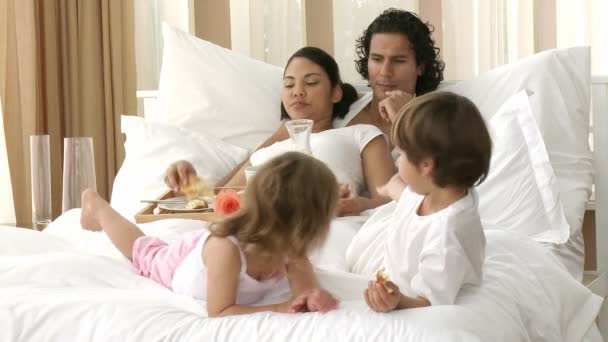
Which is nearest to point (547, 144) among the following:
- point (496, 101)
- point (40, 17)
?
point (496, 101)

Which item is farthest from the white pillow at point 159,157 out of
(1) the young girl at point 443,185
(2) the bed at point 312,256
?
(1) the young girl at point 443,185

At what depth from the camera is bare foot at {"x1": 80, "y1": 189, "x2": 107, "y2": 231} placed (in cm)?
241

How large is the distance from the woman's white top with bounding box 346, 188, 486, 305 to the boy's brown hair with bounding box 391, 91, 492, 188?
0.20 feet

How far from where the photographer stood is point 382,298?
1.64m

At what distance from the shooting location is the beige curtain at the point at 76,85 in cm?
378

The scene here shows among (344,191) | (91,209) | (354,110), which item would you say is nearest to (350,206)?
Result: (344,191)

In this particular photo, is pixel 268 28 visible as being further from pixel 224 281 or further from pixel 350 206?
pixel 224 281

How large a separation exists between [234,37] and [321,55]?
93 centimetres

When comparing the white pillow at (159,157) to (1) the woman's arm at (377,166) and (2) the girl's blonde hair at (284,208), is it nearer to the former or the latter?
(1) the woman's arm at (377,166)

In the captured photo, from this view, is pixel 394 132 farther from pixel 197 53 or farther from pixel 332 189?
pixel 197 53

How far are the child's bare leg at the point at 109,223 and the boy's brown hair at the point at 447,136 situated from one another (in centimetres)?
76

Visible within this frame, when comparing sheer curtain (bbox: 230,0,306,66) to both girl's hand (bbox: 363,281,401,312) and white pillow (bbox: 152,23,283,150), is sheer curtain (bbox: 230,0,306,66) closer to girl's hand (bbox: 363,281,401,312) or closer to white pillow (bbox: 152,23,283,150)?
white pillow (bbox: 152,23,283,150)

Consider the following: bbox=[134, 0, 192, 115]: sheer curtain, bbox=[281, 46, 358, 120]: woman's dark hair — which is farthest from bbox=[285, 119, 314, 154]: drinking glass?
bbox=[134, 0, 192, 115]: sheer curtain

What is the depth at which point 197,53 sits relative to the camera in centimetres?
335
